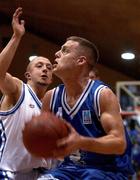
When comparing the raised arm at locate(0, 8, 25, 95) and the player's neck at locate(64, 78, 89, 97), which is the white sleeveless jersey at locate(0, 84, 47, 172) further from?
the player's neck at locate(64, 78, 89, 97)

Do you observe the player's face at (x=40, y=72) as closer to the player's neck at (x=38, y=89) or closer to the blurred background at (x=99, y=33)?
the player's neck at (x=38, y=89)

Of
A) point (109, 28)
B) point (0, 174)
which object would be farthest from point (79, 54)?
point (109, 28)

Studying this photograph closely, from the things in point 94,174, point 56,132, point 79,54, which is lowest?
point 94,174

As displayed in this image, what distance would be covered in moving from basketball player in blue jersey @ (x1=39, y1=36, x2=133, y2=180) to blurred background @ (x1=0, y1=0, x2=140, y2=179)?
367 centimetres

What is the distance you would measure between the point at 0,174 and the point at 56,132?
4.15ft

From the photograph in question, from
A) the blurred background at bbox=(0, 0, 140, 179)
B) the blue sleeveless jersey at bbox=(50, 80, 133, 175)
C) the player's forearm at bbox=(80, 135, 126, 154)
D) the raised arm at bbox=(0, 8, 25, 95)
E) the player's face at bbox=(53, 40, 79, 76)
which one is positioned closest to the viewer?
the player's forearm at bbox=(80, 135, 126, 154)

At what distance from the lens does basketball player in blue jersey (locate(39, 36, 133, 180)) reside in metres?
3.05

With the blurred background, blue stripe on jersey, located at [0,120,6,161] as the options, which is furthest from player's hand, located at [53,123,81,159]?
the blurred background

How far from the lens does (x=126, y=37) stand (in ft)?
27.6

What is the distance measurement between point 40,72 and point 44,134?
61.5 inches

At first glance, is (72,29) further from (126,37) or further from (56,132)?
(56,132)

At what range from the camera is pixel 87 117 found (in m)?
3.22

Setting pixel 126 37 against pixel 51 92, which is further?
pixel 126 37

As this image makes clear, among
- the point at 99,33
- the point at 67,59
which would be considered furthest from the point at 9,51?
the point at 99,33
